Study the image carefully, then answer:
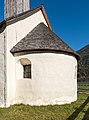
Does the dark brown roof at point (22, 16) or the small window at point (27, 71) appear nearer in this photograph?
the dark brown roof at point (22, 16)

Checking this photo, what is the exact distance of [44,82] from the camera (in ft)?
33.9

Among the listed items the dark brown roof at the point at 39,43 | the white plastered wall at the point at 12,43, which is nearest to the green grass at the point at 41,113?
the white plastered wall at the point at 12,43

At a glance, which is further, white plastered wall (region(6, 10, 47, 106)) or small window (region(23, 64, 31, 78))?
small window (region(23, 64, 31, 78))

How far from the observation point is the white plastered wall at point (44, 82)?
1030 centimetres

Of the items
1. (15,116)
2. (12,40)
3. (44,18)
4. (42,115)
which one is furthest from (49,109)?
(44,18)

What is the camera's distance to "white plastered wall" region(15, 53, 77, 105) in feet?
33.8

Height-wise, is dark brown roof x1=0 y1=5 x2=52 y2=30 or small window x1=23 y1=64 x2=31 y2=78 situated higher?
dark brown roof x1=0 y1=5 x2=52 y2=30

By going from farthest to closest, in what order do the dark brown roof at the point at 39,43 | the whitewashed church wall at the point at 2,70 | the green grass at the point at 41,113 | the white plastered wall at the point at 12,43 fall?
1. the dark brown roof at the point at 39,43
2. the white plastered wall at the point at 12,43
3. the whitewashed church wall at the point at 2,70
4. the green grass at the point at 41,113

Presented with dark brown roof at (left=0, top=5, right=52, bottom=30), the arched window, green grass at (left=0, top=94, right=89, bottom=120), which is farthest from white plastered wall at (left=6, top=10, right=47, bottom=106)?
green grass at (left=0, top=94, right=89, bottom=120)

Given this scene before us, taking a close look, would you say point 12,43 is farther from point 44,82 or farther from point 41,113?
point 41,113

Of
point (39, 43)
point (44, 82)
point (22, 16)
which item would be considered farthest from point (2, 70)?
point (22, 16)

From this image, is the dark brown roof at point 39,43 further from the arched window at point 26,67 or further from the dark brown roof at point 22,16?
the dark brown roof at point 22,16

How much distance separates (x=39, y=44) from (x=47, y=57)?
111 centimetres

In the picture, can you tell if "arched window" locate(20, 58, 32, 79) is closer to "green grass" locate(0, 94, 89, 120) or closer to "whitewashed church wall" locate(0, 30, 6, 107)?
"whitewashed church wall" locate(0, 30, 6, 107)
